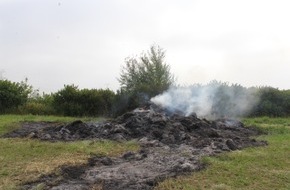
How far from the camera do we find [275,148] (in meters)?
11.4

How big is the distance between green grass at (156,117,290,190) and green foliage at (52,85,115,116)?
11402 millimetres

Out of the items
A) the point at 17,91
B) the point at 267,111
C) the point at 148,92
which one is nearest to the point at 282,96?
the point at 267,111

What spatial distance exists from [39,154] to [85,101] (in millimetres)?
11755

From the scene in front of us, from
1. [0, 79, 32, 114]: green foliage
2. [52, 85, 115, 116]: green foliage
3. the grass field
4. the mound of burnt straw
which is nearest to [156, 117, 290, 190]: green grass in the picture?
the grass field

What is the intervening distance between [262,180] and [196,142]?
358 cm

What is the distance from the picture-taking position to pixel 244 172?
8.52 meters

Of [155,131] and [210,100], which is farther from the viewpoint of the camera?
[210,100]

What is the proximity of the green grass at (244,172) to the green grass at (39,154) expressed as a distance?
2.39 m

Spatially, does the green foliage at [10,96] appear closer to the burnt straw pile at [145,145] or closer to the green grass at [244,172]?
the burnt straw pile at [145,145]

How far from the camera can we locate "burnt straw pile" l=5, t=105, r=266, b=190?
→ 25.7 feet

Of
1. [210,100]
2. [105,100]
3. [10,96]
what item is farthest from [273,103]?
[10,96]

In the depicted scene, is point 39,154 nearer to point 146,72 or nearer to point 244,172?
point 244,172

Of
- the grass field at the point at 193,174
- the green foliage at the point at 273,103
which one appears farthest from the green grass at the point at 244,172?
the green foliage at the point at 273,103

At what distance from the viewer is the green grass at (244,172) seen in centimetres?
762
